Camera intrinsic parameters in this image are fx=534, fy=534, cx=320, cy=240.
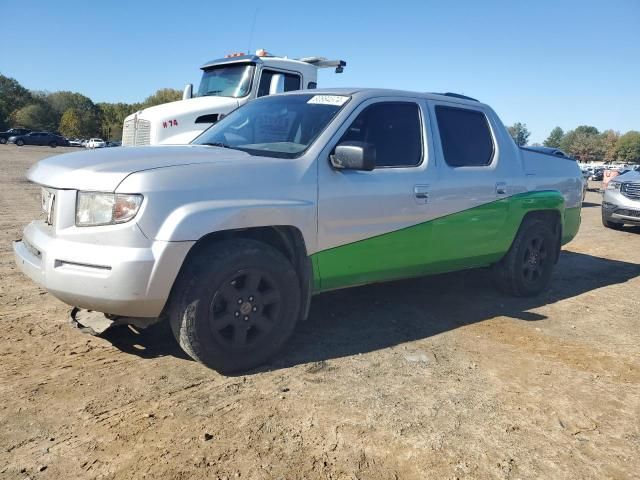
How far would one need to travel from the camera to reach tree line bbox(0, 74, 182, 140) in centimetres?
8725

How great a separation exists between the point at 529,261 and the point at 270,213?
335 centimetres

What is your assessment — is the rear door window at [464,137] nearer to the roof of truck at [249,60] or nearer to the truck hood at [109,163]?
the truck hood at [109,163]

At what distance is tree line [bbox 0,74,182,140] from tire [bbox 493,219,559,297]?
8214cm

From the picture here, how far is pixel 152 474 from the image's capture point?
2.41 meters

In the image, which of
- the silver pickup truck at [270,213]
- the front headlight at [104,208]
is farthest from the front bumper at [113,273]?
the front headlight at [104,208]

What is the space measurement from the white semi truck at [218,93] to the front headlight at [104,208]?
5482 millimetres

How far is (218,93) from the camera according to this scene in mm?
9711

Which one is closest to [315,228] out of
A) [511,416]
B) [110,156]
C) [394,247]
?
[394,247]

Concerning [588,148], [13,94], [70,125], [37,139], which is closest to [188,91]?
[37,139]

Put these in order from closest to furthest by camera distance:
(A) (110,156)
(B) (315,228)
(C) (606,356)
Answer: (A) (110,156) < (B) (315,228) < (C) (606,356)

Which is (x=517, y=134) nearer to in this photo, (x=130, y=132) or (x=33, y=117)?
(x=130, y=132)

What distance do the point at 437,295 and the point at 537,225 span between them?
1.28 m

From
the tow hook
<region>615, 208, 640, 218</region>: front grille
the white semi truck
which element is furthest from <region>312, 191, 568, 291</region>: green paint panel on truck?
<region>615, 208, 640, 218</region>: front grille

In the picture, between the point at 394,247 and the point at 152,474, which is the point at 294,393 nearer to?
the point at 152,474
